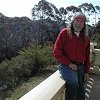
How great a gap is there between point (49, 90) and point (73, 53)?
0.91 meters

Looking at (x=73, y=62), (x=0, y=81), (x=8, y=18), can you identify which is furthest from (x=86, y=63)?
(x=8, y=18)

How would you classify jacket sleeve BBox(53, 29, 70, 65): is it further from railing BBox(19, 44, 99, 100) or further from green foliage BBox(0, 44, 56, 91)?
green foliage BBox(0, 44, 56, 91)

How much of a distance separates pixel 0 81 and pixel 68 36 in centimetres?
1253

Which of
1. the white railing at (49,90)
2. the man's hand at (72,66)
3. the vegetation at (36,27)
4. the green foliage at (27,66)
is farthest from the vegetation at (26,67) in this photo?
the vegetation at (36,27)

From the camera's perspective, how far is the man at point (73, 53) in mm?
4449

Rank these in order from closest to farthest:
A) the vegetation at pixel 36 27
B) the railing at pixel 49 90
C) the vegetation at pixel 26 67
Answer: the railing at pixel 49 90
the vegetation at pixel 26 67
the vegetation at pixel 36 27

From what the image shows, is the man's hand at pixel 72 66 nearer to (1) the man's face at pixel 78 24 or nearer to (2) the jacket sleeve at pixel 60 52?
(2) the jacket sleeve at pixel 60 52

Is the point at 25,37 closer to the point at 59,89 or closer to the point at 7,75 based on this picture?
the point at 7,75

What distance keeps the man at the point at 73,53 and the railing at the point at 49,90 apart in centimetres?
11

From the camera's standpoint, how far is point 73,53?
4.53m

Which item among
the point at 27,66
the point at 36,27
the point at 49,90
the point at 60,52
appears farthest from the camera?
the point at 36,27

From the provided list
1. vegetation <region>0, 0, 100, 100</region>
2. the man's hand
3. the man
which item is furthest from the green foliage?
vegetation <region>0, 0, 100, 100</region>

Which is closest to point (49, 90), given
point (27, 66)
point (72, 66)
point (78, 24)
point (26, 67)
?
point (72, 66)

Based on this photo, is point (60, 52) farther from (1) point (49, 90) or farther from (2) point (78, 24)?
(1) point (49, 90)
